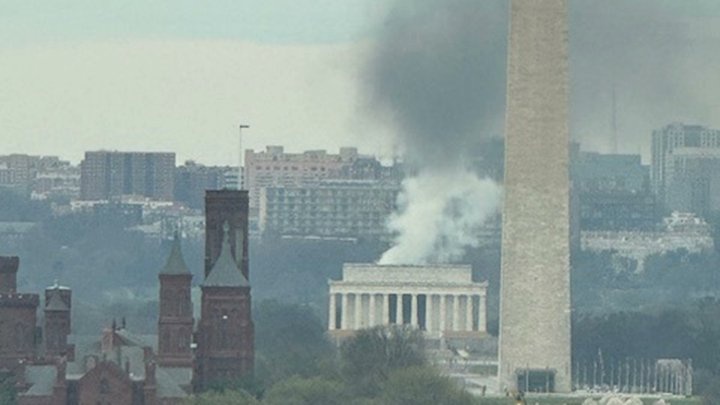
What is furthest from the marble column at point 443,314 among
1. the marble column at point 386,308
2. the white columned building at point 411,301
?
the marble column at point 386,308

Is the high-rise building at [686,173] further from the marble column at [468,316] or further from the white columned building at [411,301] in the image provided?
the marble column at [468,316]

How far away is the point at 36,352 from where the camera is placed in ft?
283

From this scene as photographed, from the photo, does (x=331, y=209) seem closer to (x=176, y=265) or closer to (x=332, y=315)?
(x=332, y=315)

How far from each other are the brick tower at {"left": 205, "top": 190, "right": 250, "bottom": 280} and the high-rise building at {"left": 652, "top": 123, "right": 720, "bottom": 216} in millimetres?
100515

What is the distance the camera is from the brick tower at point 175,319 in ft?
281

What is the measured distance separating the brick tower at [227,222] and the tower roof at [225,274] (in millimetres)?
321

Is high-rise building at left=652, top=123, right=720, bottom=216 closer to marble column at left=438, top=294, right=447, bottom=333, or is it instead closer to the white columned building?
the white columned building

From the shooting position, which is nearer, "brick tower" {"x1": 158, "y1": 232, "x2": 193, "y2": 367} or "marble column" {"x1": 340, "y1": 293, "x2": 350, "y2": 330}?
"brick tower" {"x1": 158, "y1": 232, "x2": 193, "y2": 367}

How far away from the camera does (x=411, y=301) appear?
416 ft

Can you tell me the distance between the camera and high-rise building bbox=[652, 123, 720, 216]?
193 metres

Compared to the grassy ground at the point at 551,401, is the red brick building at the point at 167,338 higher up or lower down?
higher up

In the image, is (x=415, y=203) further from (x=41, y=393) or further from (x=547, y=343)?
(x=41, y=393)

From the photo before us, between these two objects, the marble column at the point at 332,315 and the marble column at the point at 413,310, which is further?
the marble column at the point at 413,310

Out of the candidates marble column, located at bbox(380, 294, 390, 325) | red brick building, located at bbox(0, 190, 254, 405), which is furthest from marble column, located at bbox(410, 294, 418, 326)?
red brick building, located at bbox(0, 190, 254, 405)
